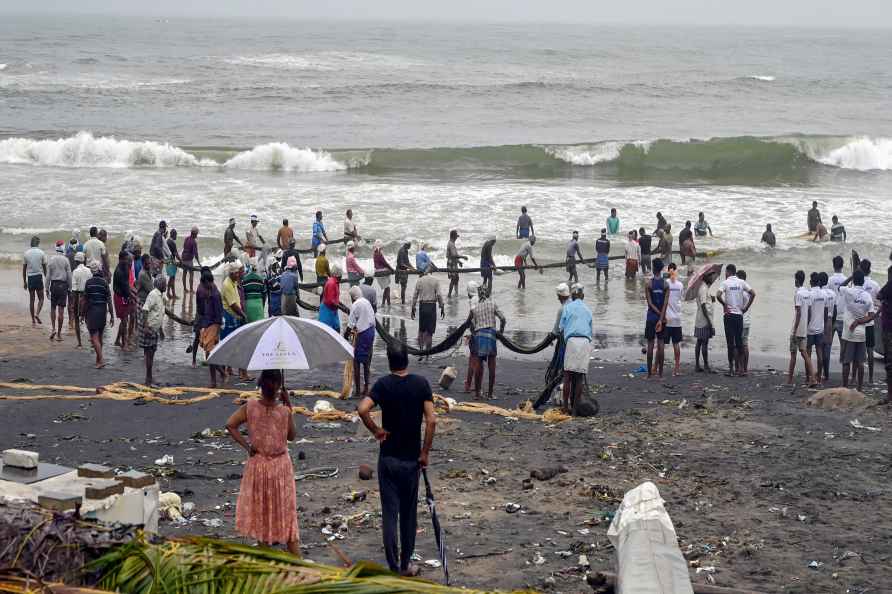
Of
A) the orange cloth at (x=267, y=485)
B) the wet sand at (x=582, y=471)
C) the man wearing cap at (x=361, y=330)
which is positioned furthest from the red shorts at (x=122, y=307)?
the orange cloth at (x=267, y=485)

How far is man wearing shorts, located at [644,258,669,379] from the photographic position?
1513cm

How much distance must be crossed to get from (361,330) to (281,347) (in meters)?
5.31

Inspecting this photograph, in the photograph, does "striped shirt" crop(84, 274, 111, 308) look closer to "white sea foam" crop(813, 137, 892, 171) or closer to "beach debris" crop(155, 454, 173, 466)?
"beach debris" crop(155, 454, 173, 466)

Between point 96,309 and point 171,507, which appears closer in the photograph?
point 171,507

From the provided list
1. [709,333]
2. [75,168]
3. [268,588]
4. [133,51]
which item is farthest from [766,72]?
[268,588]

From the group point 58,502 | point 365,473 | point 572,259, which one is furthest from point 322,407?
point 572,259

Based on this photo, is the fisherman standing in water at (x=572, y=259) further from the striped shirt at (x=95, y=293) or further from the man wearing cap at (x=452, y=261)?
the striped shirt at (x=95, y=293)

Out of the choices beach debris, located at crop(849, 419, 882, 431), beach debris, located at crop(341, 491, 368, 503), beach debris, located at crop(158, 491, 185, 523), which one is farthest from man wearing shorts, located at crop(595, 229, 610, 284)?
beach debris, located at crop(158, 491, 185, 523)

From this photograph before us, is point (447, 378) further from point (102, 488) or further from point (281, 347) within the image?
point (102, 488)

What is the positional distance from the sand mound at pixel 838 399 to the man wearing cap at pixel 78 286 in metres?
10.1

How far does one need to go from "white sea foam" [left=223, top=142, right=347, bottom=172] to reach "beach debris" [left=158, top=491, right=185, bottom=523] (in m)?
32.5

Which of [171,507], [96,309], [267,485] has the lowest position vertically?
[171,507]

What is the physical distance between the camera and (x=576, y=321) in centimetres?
1257

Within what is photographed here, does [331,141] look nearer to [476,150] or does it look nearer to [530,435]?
[476,150]
